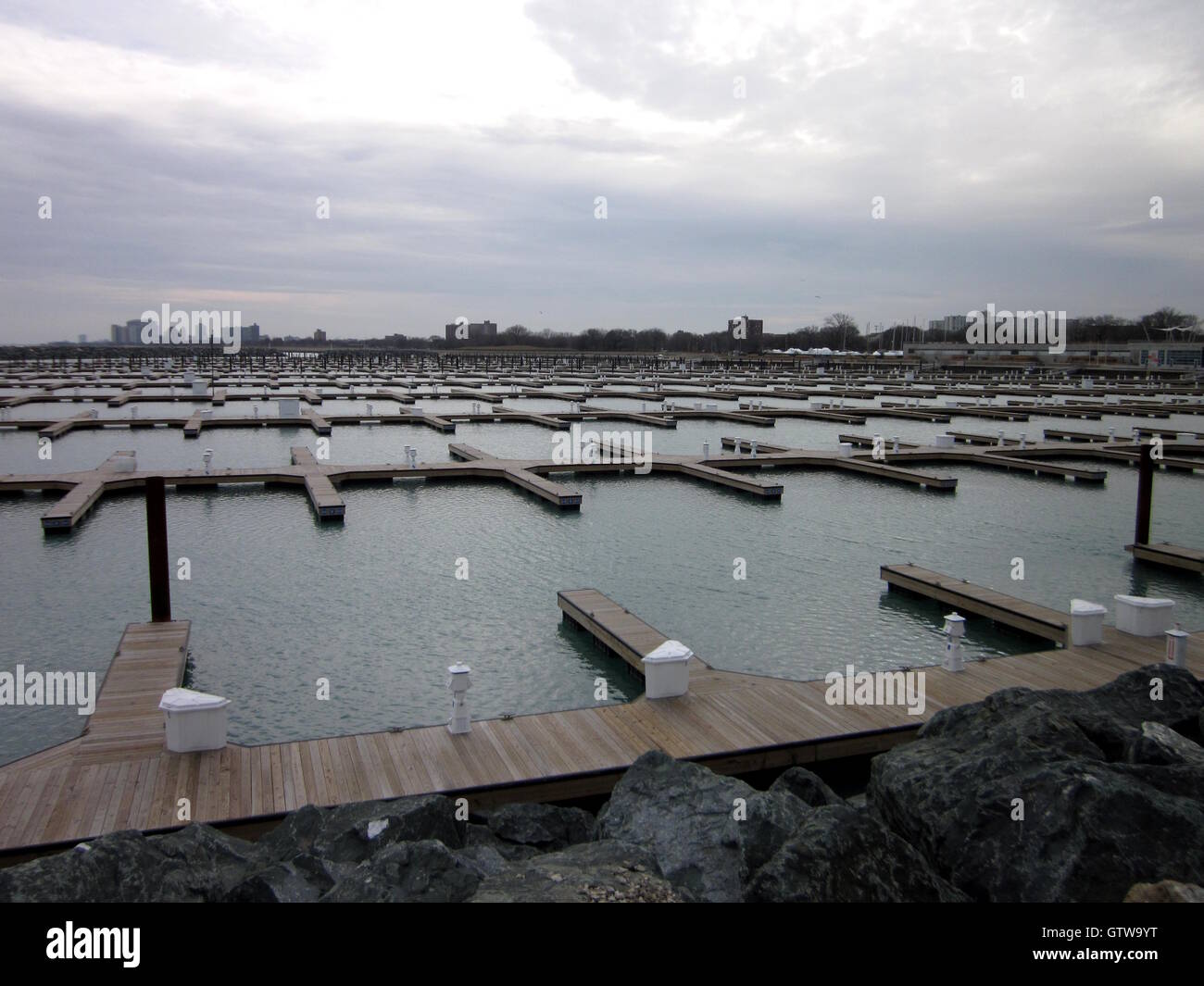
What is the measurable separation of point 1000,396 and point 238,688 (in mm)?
53916

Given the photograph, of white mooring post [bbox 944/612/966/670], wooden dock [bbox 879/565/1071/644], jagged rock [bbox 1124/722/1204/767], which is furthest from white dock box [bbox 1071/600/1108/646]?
jagged rock [bbox 1124/722/1204/767]

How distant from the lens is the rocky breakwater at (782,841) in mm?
4867

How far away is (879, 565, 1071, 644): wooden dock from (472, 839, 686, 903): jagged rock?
8036mm

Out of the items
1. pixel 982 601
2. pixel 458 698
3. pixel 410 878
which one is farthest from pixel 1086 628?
pixel 410 878

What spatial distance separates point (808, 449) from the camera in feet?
95.6

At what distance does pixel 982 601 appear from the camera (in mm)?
12852

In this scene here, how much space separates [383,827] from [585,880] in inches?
68.0

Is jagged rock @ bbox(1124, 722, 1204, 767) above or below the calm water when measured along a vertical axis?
above

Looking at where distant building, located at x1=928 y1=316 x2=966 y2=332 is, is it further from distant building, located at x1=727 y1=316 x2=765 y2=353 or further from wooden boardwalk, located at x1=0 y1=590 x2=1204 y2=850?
wooden boardwalk, located at x1=0 y1=590 x2=1204 y2=850

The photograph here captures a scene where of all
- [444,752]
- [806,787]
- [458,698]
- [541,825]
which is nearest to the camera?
[541,825]

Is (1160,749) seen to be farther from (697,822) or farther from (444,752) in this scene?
(444,752)

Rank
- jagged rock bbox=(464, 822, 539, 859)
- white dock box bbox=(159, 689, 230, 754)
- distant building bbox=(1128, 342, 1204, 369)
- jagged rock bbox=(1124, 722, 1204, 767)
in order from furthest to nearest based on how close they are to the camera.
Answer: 1. distant building bbox=(1128, 342, 1204, 369)
2. white dock box bbox=(159, 689, 230, 754)
3. jagged rock bbox=(464, 822, 539, 859)
4. jagged rock bbox=(1124, 722, 1204, 767)

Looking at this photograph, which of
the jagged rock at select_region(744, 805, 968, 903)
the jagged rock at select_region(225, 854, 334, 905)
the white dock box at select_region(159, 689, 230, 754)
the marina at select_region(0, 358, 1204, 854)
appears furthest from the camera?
the white dock box at select_region(159, 689, 230, 754)

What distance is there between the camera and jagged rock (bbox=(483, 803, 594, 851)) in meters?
6.63
